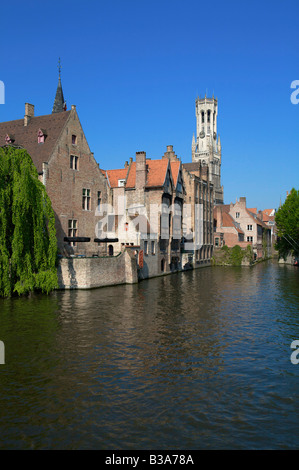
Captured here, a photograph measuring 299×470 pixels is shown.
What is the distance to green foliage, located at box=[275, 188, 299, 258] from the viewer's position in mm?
69312

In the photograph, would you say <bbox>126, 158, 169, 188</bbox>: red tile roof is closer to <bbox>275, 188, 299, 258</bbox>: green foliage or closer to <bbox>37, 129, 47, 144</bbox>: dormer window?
<bbox>37, 129, 47, 144</bbox>: dormer window

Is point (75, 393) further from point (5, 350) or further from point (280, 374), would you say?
point (280, 374)

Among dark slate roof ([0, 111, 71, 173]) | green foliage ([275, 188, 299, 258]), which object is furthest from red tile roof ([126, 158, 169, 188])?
green foliage ([275, 188, 299, 258])

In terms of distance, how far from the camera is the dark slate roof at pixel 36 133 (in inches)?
1517

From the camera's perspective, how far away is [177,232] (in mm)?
55469

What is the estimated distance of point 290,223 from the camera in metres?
70.1

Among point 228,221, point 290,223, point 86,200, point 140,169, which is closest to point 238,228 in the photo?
point 228,221

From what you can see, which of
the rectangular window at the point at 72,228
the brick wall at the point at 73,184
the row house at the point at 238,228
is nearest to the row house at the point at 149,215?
the brick wall at the point at 73,184

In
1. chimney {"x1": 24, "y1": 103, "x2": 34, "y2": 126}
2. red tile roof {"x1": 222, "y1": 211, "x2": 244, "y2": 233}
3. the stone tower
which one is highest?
the stone tower

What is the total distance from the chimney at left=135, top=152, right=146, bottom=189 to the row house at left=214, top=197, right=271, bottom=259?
31800 millimetres

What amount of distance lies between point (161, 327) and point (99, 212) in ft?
82.3

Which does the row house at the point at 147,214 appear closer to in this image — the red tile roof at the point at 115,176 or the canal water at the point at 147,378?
the red tile roof at the point at 115,176
